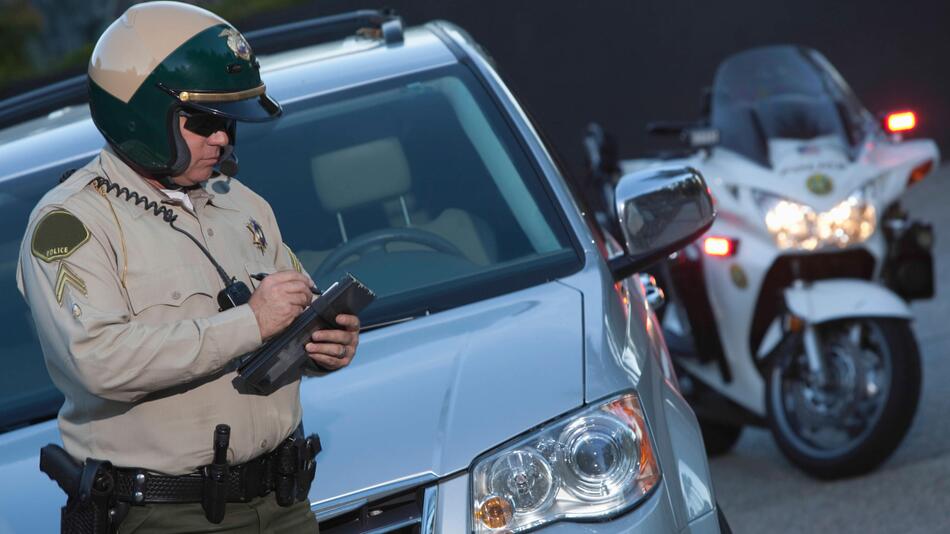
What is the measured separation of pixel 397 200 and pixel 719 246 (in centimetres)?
236

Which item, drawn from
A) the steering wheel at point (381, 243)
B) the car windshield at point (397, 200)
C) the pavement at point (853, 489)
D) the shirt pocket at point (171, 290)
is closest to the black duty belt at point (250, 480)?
the shirt pocket at point (171, 290)

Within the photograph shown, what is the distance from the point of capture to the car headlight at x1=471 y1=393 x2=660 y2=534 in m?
2.84

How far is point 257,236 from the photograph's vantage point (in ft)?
9.41

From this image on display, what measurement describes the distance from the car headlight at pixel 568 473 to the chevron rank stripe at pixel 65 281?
0.81 meters

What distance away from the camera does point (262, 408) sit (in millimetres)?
2670

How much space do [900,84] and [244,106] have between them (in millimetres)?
9955

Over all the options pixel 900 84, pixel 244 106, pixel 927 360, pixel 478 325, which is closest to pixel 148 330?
pixel 244 106

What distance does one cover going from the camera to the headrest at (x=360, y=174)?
13.1 ft

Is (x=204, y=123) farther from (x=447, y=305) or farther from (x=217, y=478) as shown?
(x=447, y=305)

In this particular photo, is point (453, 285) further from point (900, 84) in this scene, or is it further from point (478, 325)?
point (900, 84)

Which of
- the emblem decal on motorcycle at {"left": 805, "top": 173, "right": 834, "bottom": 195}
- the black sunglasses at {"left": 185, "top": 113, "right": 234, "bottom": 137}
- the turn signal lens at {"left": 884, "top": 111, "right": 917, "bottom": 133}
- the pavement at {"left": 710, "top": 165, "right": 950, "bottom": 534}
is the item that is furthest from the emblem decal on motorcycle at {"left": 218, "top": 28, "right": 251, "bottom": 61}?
the turn signal lens at {"left": 884, "top": 111, "right": 917, "bottom": 133}

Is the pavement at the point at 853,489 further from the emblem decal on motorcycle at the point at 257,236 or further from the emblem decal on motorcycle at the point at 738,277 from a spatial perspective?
the emblem decal on motorcycle at the point at 257,236

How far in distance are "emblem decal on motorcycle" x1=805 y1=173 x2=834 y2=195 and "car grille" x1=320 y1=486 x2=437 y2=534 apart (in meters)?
3.54

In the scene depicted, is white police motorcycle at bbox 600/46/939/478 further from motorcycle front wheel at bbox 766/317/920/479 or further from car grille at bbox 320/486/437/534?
car grille at bbox 320/486/437/534
